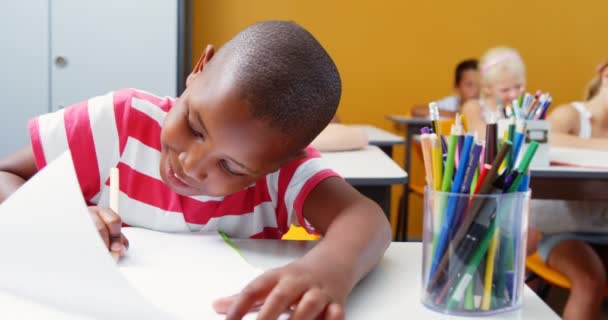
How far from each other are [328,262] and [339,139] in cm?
134

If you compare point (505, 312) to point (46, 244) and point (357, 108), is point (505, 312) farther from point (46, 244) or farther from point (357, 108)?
point (357, 108)

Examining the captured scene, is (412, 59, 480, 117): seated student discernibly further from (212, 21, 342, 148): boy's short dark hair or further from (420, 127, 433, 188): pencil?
(420, 127, 433, 188): pencil

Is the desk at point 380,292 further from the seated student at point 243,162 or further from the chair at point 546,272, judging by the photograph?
the chair at point 546,272

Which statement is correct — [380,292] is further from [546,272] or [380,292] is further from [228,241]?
[546,272]

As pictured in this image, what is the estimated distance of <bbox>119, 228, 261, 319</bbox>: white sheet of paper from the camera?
0.62 m

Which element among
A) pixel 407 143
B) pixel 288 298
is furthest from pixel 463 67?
pixel 288 298

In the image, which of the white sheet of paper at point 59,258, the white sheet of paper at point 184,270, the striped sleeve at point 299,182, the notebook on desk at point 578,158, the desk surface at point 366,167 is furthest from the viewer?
the notebook on desk at point 578,158

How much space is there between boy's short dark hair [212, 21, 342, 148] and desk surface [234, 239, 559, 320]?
14 centimetres

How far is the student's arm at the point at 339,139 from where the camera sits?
197 centimetres

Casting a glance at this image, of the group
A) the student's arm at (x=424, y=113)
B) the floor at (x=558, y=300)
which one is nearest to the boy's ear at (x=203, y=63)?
the floor at (x=558, y=300)

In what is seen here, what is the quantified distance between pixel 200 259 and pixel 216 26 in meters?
3.65

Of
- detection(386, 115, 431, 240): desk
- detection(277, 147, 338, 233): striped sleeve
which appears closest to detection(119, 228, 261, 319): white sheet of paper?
detection(277, 147, 338, 233): striped sleeve

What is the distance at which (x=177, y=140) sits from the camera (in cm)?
78

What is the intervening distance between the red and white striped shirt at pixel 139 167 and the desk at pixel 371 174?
21.0 inches
